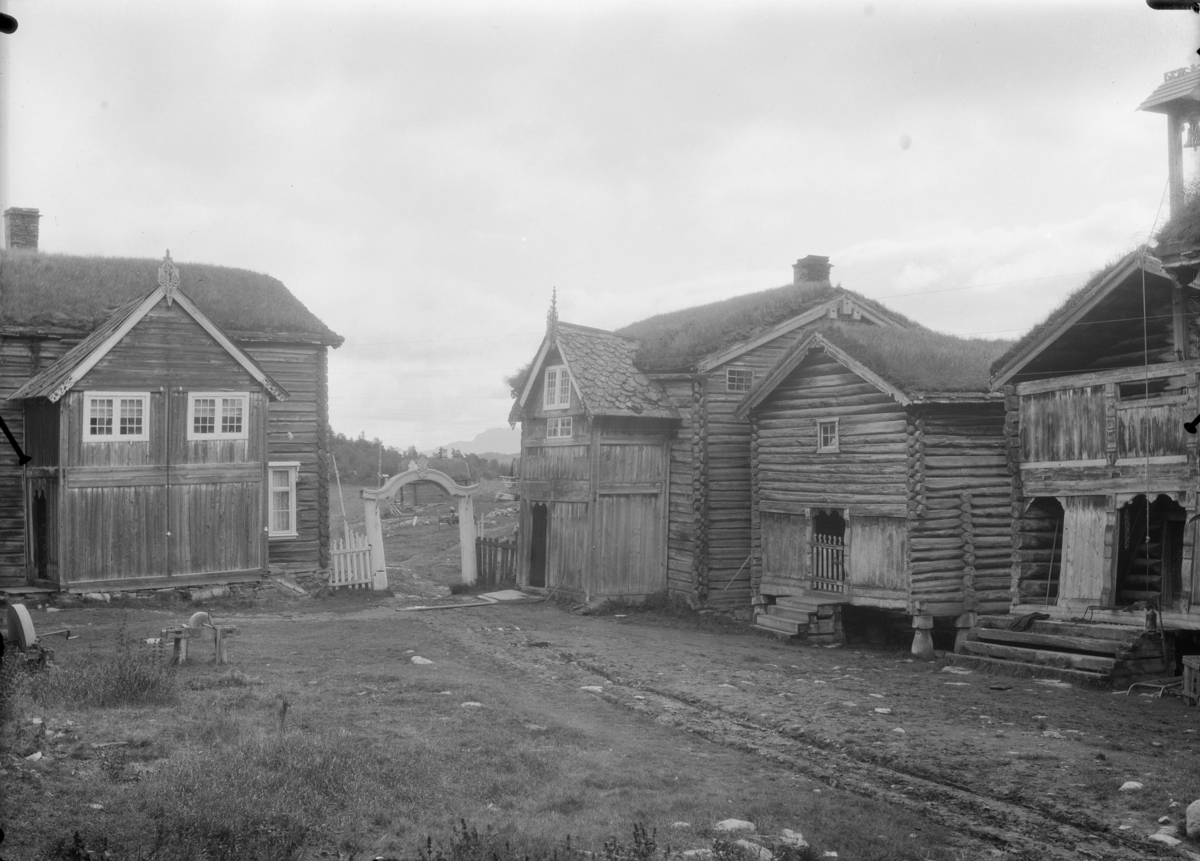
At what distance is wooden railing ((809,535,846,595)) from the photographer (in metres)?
23.1

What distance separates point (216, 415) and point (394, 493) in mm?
5772

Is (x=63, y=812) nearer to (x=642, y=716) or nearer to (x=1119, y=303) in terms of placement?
(x=642, y=716)

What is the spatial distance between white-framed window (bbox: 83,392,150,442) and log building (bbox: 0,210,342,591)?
0.08 ft

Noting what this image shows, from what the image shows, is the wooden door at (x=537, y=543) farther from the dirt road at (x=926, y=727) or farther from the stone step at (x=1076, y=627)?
the stone step at (x=1076, y=627)

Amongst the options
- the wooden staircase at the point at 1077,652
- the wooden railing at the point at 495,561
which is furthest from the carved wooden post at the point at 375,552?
the wooden staircase at the point at 1077,652

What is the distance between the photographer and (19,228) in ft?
97.6

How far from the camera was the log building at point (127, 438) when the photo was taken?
2286cm

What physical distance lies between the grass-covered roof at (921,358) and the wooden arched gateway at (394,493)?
38.8 feet

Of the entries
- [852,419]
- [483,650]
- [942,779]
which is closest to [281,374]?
[483,650]

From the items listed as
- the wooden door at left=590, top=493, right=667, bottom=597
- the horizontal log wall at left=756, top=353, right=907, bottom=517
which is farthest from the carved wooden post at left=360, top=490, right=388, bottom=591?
the horizontal log wall at left=756, top=353, right=907, bottom=517

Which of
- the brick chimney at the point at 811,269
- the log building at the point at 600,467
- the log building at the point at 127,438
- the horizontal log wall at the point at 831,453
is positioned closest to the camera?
the horizontal log wall at the point at 831,453

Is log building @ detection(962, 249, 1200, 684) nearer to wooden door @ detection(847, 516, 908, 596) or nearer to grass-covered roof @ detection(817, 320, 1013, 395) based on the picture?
grass-covered roof @ detection(817, 320, 1013, 395)

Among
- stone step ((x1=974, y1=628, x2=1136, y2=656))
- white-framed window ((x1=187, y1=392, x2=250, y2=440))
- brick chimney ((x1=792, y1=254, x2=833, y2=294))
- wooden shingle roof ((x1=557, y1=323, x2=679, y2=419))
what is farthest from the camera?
brick chimney ((x1=792, y1=254, x2=833, y2=294))

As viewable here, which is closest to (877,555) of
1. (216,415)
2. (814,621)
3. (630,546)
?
(814,621)
